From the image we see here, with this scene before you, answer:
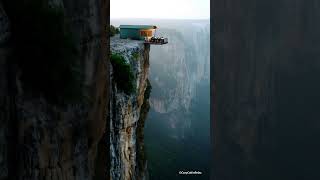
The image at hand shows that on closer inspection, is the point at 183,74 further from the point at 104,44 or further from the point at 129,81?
the point at 104,44

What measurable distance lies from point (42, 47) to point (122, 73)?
890cm

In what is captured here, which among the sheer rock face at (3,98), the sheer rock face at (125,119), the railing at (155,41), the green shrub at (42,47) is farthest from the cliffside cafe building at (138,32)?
the sheer rock face at (3,98)

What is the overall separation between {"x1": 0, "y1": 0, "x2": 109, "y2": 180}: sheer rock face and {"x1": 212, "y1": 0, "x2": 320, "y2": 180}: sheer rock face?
2.86 m

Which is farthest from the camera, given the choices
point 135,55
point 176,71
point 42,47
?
point 176,71

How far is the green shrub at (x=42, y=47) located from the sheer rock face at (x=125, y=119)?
749cm

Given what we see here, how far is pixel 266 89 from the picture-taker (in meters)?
5.80

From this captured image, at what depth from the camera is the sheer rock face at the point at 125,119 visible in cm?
1540

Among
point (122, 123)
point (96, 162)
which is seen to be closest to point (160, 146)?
point (122, 123)

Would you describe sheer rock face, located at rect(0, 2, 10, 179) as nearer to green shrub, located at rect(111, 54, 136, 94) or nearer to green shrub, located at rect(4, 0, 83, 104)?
green shrub, located at rect(4, 0, 83, 104)

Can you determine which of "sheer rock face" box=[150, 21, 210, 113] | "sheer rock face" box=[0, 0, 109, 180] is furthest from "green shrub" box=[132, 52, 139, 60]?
"sheer rock face" box=[150, 21, 210, 113]

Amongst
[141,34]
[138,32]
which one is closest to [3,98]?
[141,34]

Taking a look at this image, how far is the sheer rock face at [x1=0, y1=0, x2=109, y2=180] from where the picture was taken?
6977mm

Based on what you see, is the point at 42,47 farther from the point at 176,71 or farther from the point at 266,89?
the point at 176,71

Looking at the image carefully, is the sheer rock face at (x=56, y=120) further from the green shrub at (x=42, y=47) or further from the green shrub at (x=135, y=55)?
the green shrub at (x=135, y=55)
